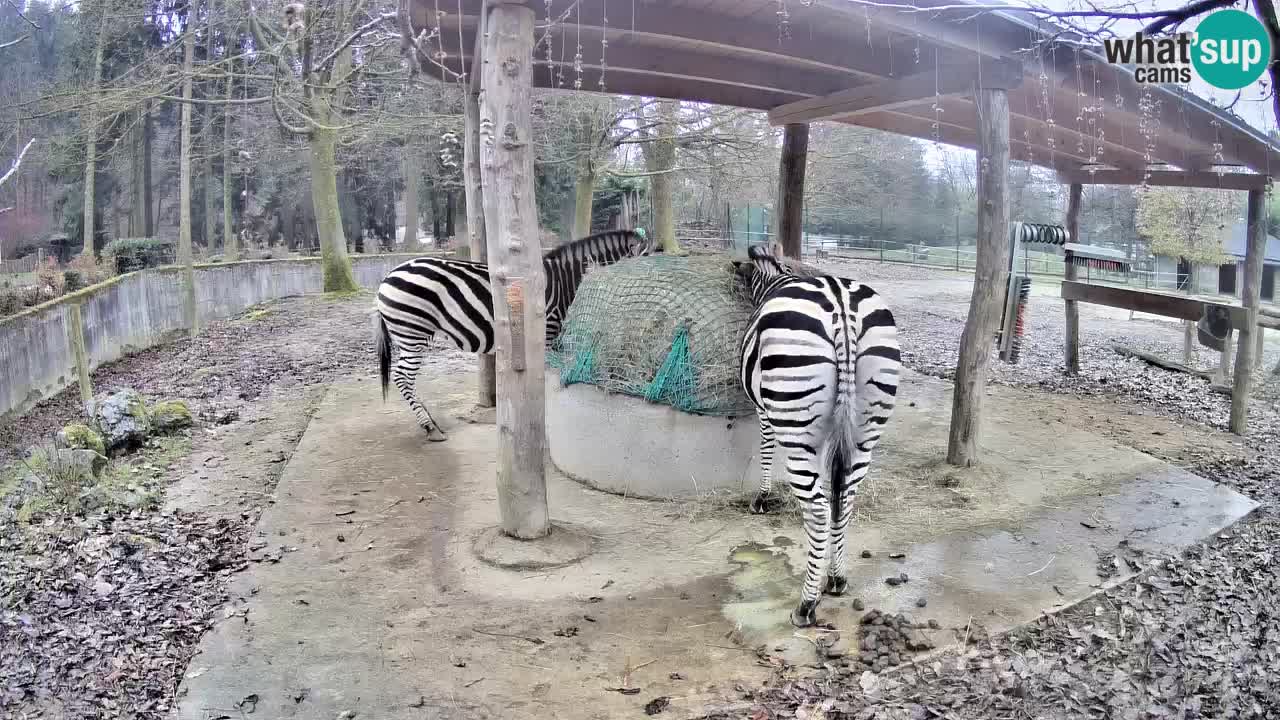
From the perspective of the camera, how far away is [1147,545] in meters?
5.06

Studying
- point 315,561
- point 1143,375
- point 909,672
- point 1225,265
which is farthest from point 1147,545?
point 1225,265

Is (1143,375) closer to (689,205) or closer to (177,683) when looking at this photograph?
(177,683)

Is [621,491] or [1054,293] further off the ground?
[1054,293]

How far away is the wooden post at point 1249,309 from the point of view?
7.82m

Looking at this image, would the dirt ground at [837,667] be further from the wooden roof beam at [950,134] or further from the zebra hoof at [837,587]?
the wooden roof beam at [950,134]

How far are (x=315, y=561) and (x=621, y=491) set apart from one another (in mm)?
2231

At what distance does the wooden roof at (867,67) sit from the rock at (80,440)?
444cm

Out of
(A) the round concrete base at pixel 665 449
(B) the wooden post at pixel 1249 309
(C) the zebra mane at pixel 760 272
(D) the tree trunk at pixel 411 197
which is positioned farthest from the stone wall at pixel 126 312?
(B) the wooden post at pixel 1249 309

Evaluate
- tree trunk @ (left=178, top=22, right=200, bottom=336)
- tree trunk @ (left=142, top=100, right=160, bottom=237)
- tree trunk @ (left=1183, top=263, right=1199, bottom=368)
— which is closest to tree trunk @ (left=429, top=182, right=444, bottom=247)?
tree trunk @ (left=142, top=100, right=160, bottom=237)

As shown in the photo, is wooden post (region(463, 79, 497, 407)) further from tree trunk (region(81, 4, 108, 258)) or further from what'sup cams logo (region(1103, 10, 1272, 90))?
tree trunk (region(81, 4, 108, 258))

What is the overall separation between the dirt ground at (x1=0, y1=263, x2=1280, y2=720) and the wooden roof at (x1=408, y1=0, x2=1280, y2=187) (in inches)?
104

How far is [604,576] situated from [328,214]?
1556 centimetres

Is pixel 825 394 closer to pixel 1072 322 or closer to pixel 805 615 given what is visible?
pixel 805 615

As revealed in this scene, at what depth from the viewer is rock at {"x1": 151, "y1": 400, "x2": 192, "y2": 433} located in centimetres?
779
